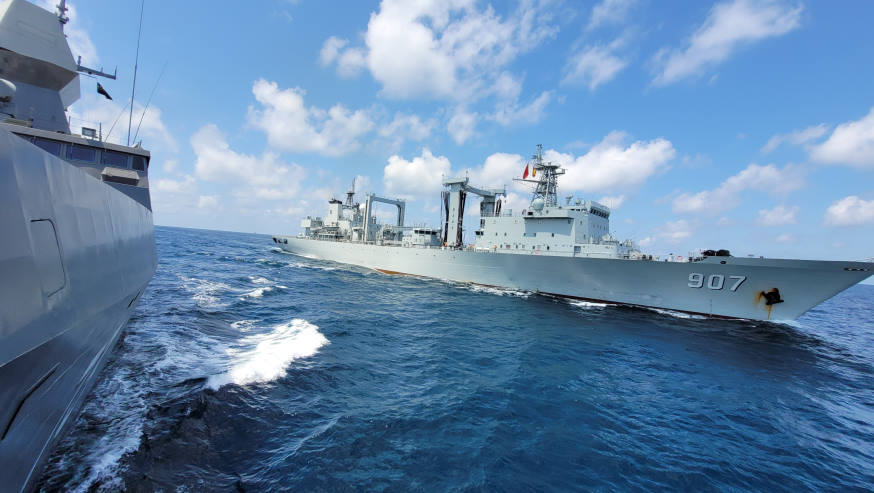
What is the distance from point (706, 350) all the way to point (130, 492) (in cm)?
1623

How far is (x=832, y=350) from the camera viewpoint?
14.2 m

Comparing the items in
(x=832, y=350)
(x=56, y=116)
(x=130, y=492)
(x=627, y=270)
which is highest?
(x=56, y=116)

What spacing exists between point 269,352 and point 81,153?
25.2 feet

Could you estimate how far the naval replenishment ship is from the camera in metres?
15.7

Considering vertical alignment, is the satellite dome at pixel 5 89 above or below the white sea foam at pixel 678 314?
A: above

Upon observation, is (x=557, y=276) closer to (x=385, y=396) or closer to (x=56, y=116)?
(x=385, y=396)

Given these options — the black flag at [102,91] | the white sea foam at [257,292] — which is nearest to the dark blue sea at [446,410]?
the white sea foam at [257,292]

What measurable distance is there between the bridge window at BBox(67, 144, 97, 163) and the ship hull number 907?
82.9 feet

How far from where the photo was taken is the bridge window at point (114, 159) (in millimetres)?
9430

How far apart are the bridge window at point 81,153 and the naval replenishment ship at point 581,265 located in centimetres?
1990

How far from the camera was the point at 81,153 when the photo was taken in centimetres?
887

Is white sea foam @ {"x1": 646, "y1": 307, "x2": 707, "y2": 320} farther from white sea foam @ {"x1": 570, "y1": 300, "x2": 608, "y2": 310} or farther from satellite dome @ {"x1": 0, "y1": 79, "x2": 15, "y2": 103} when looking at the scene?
satellite dome @ {"x1": 0, "y1": 79, "x2": 15, "y2": 103}

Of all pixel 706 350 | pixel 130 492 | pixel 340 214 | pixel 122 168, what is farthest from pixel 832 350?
pixel 340 214

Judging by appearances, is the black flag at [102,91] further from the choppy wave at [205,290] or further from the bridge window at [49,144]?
the choppy wave at [205,290]
